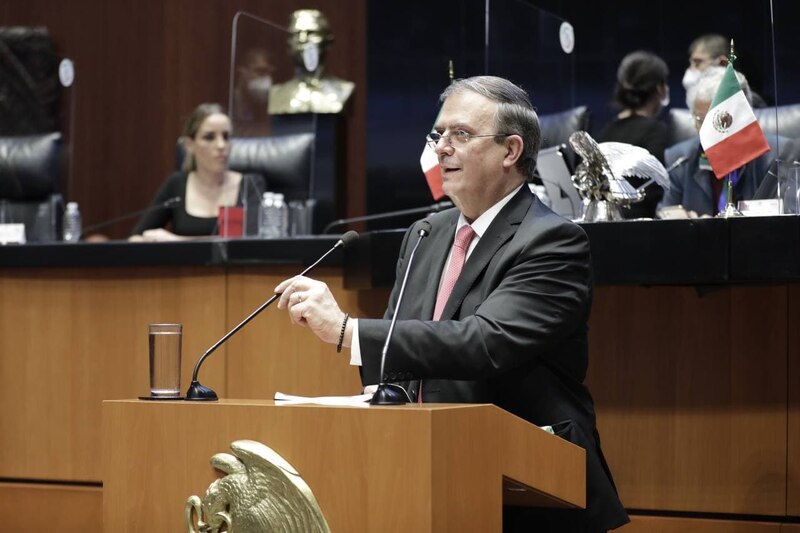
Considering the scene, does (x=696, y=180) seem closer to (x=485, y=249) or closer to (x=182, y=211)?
(x=485, y=249)

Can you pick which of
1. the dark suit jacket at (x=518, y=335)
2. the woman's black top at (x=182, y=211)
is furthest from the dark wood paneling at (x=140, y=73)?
the dark suit jacket at (x=518, y=335)

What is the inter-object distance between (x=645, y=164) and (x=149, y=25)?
4342 millimetres

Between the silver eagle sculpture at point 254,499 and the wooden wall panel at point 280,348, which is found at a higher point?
the wooden wall panel at point 280,348

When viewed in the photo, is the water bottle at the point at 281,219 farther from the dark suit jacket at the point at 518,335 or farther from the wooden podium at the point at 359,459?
the wooden podium at the point at 359,459

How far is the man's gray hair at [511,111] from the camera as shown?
263cm

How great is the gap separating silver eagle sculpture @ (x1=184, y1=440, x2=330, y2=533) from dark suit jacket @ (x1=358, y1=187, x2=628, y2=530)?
0.35 meters

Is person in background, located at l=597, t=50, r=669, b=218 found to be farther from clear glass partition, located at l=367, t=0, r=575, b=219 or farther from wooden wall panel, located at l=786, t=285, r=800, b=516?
wooden wall panel, located at l=786, t=285, r=800, b=516

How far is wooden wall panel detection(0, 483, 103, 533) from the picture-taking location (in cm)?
408

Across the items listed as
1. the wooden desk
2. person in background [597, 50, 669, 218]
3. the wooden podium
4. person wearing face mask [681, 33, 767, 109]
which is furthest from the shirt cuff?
person wearing face mask [681, 33, 767, 109]

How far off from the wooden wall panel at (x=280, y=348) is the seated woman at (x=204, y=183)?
1.46 m

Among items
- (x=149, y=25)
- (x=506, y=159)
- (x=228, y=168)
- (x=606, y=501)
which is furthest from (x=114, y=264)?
(x=149, y=25)

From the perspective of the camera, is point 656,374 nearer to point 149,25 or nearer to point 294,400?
point 294,400

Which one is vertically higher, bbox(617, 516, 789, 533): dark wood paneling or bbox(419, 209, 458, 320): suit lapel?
bbox(419, 209, 458, 320): suit lapel

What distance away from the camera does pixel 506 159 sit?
2654 millimetres
